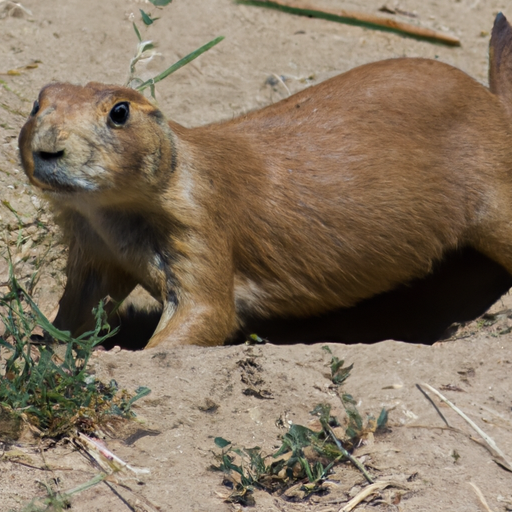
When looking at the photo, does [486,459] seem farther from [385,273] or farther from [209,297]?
[385,273]

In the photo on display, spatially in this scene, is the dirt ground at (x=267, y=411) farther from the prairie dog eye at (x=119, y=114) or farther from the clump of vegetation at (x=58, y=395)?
the prairie dog eye at (x=119, y=114)

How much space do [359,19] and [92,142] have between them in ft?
20.1

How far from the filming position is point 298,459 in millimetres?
3816

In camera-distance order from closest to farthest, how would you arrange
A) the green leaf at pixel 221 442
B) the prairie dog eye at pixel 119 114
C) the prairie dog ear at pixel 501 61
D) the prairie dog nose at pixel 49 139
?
the green leaf at pixel 221 442, the prairie dog nose at pixel 49 139, the prairie dog eye at pixel 119 114, the prairie dog ear at pixel 501 61

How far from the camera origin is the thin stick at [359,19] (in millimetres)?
10055

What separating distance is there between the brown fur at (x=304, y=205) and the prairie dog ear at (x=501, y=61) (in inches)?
1.5

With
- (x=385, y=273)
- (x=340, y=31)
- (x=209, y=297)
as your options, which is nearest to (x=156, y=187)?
(x=209, y=297)

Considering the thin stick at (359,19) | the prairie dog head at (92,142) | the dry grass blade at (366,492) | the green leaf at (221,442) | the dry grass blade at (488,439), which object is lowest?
the dry grass blade at (366,492)

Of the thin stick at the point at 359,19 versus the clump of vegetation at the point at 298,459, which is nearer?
the clump of vegetation at the point at 298,459

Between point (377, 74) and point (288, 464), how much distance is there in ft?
12.7

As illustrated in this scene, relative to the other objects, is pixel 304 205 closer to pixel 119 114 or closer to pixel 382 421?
pixel 119 114

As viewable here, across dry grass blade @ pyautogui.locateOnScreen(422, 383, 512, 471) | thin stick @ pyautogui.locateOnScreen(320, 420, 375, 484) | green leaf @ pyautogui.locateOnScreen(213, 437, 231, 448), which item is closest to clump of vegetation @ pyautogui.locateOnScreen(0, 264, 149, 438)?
green leaf @ pyautogui.locateOnScreen(213, 437, 231, 448)

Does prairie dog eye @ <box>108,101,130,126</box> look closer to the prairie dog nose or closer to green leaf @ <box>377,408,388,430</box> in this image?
the prairie dog nose

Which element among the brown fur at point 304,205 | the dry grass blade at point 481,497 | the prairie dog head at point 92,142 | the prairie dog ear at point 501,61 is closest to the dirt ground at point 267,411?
the dry grass blade at point 481,497
